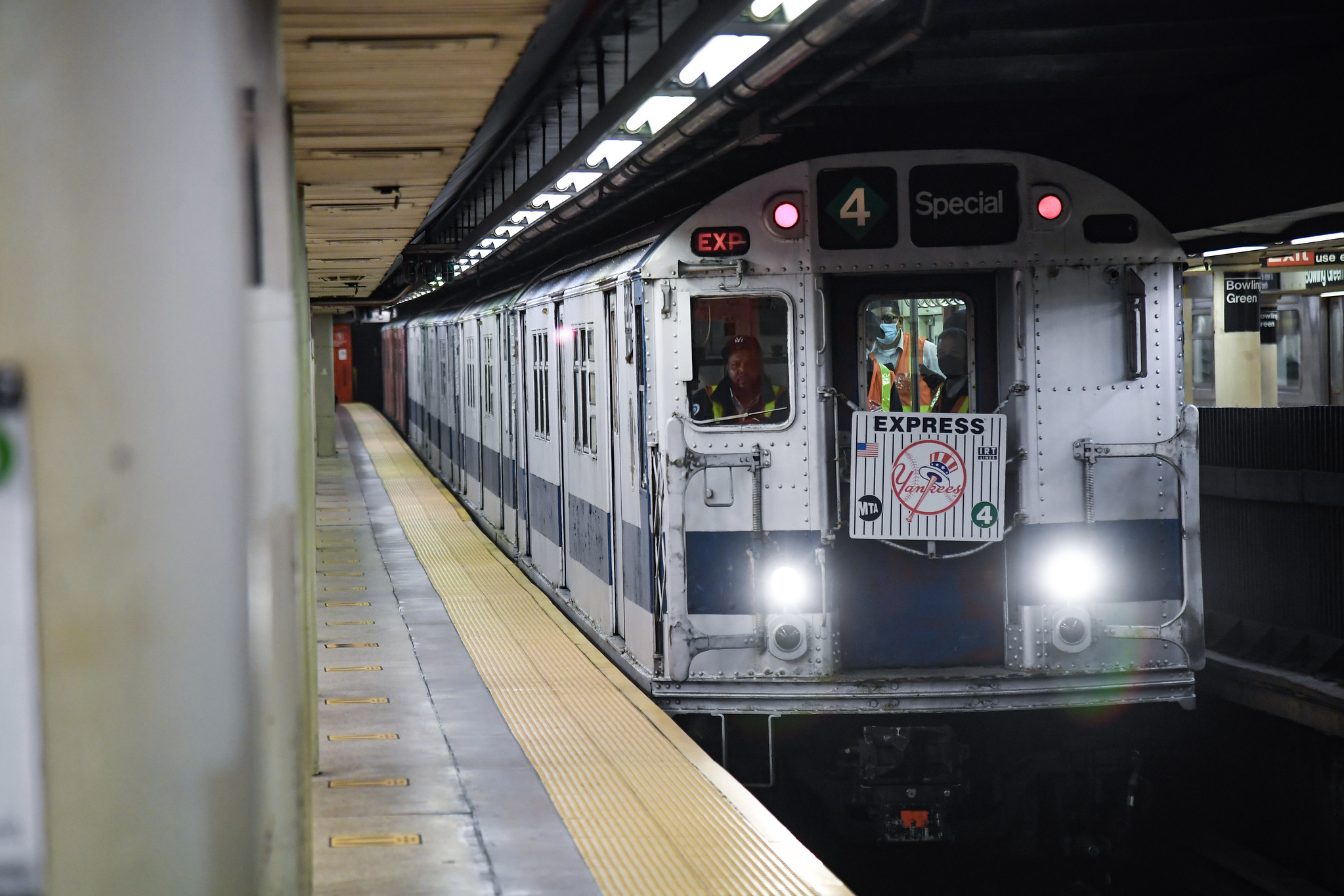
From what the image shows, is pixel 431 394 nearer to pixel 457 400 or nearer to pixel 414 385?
pixel 457 400

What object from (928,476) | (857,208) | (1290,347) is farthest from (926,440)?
(1290,347)

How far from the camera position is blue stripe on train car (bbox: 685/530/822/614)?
602 cm

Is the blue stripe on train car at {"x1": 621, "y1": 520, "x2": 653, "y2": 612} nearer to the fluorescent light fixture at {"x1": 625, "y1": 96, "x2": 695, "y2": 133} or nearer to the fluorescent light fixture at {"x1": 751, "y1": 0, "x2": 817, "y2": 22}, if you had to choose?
the fluorescent light fixture at {"x1": 625, "y1": 96, "x2": 695, "y2": 133}

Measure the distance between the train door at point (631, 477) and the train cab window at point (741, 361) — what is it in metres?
0.35

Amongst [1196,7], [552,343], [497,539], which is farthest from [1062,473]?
[497,539]

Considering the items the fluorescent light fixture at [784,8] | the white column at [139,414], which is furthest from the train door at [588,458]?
the white column at [139,414]

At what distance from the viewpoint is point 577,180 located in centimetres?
694

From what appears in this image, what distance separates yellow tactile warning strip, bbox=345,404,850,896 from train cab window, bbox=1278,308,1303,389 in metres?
24.4

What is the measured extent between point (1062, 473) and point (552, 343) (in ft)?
13.9

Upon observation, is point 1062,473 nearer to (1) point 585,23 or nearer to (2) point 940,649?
(2) point 940,649

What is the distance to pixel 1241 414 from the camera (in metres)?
8.74

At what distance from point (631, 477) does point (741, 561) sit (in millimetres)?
1066

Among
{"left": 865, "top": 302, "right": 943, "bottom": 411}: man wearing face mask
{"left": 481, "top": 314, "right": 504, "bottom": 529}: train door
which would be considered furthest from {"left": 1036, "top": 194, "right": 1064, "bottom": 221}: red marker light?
{"left": 481, "top": 314, "right": 504, "bottom": 529}: train door

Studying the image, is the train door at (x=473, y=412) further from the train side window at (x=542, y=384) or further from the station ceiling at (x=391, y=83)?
the station ceiling at (x=391, y=83)
